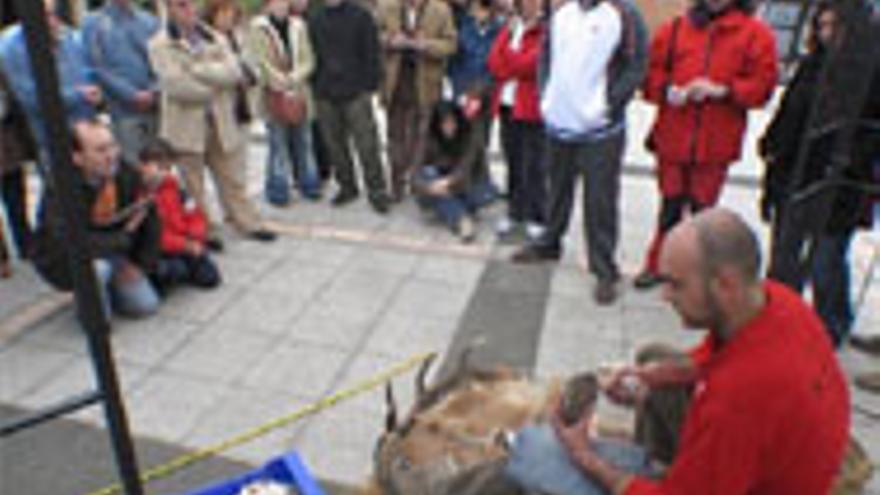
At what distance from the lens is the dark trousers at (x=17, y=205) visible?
5180mm

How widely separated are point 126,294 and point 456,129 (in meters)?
2.87

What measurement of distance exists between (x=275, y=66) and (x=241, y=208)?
1.24m

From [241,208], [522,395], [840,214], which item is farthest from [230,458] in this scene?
[840,214]

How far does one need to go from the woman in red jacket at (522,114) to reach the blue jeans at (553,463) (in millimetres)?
3562

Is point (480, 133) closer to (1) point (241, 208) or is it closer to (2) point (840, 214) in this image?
(1) point (241, 208)

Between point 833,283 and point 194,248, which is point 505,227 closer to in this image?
point 194,248

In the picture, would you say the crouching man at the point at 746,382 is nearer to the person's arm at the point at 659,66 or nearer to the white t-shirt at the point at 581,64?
the white t-shirt at the point at 581,64

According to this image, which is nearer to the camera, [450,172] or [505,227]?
[505,227]

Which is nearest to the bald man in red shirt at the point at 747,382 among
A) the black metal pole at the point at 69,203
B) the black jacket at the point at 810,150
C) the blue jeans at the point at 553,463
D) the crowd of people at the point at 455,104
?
the blue jeans at the point at 553,463

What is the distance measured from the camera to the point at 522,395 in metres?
3.54

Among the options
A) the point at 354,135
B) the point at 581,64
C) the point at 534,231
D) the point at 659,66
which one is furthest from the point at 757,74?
the point at 354,135

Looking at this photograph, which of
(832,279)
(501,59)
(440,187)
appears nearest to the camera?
(832,279)

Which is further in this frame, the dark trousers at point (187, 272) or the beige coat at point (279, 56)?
the beige coat at point (279, 56)

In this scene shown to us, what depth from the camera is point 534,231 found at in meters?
6.00
